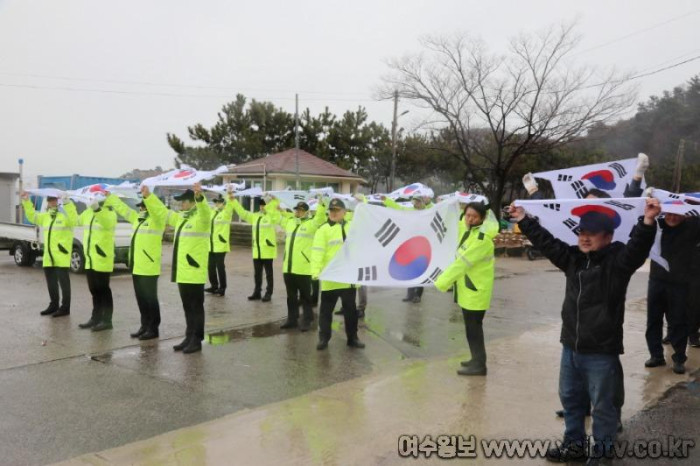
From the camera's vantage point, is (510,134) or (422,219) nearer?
(422,219)

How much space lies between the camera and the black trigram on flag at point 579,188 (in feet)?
21.1

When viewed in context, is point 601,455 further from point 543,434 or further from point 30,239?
point 30,239

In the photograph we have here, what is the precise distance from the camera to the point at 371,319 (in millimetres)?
9523

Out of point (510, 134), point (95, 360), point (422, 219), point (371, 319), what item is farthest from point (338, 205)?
point (510, 134)

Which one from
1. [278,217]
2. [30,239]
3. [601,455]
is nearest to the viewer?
[601,455]

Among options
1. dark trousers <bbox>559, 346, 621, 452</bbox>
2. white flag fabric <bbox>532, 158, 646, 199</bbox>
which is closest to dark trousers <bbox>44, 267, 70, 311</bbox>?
white flag fabric <bbox>532, 158, 646, 199</bbox>

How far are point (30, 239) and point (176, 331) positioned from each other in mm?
8503

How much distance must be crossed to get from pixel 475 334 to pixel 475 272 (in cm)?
68

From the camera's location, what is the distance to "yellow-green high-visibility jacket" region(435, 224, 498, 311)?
6.05m

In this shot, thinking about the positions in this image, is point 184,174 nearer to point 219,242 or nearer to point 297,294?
point 297,294

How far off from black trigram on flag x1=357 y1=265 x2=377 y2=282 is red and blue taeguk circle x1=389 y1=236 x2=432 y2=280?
19 centimetres

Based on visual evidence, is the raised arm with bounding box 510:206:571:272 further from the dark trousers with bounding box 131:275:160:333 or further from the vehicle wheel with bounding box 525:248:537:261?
the vehicle wheel with bounding box 525:248:537:261

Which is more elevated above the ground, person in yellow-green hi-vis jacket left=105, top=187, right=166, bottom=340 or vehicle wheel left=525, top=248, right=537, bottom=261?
person in yellow-green hi-vis jacket left=105, top=187, right=166, bottom=340

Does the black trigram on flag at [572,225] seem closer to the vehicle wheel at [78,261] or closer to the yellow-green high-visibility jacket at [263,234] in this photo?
the yellow-green high-visibility jacket at [263,234]
